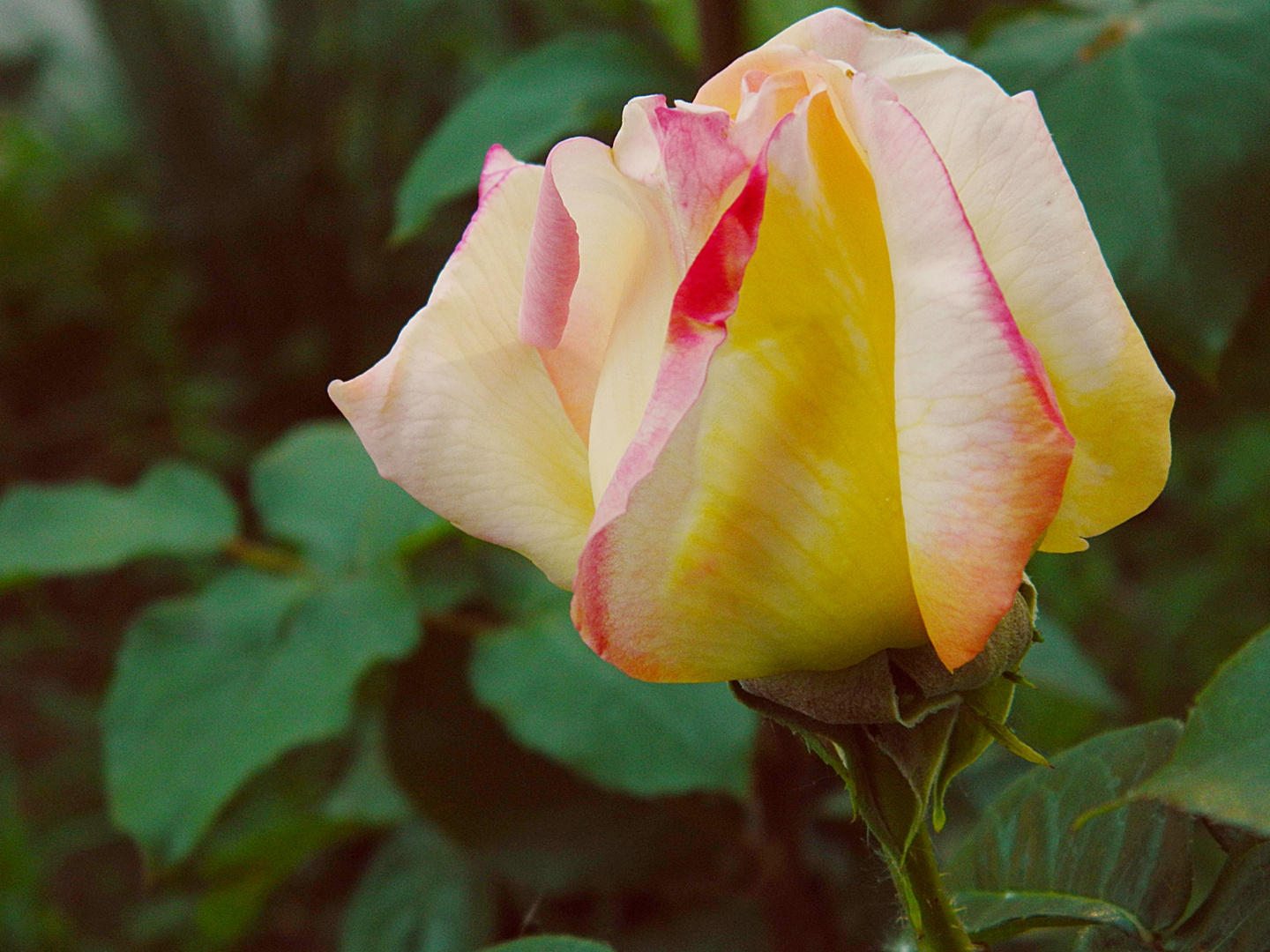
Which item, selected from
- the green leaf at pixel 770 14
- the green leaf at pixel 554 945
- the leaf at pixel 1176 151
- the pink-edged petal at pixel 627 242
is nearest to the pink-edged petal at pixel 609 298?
the pink-edged petal at pixel 627 242

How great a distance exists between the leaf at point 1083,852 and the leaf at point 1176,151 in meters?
0.22

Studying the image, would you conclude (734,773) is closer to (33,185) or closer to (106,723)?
(106,723)

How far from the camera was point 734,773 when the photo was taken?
0.59 m

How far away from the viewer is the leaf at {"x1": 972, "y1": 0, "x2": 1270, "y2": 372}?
1.49ft

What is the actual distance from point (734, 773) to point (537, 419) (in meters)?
0.42

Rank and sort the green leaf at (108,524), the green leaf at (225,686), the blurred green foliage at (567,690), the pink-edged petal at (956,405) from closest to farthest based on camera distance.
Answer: the pink-edged petal at (956,405) < the blurred green foliage at (567,690) < the green leaf at (225,686) < the green leaf at (108,524)

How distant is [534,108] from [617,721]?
1.19 ft

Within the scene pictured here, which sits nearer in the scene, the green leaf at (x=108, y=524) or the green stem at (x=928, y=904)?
the green stem at (x=928, y=904)

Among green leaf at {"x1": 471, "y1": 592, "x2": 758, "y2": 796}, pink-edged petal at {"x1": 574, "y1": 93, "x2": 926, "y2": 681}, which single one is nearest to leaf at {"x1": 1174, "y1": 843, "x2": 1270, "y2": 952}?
pink-edged petal at {"x1": 574, "y1": 93, "x2": 926, "y2": 681}

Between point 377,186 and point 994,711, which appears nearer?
point 994,711

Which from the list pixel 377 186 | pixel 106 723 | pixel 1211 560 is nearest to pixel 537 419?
pixel 106 723

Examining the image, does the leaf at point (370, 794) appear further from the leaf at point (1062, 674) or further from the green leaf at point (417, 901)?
the leaf at point (1062, 674)

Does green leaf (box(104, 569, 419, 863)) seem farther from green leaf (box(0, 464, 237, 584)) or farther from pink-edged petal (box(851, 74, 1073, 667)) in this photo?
pink-edged petal (box(851, 74, 1073, 667))

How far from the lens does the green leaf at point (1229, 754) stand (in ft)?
0.66
